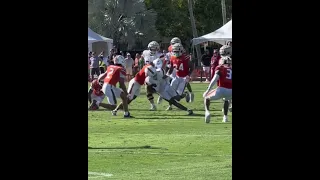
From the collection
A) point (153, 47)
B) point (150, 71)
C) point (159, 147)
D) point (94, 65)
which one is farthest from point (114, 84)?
point (94, 65)

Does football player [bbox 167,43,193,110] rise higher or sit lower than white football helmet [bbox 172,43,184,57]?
lower

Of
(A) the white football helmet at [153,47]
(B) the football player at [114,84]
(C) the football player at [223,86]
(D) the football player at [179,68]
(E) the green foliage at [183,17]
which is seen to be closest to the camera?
(C) the football player at [223,86]

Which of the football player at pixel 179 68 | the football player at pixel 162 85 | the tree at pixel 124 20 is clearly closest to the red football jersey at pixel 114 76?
the football player at pixel 162 85

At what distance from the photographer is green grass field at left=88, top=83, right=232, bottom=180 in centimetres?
867

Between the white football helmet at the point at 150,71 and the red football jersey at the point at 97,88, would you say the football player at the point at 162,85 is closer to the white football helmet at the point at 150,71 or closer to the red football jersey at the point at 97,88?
the white football helmet at the point at 150,71

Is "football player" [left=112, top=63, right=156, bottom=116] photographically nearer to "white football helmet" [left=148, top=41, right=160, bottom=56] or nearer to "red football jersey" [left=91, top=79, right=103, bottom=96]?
"red football jersey" [left=91, top=79, right=103, bottom=96]

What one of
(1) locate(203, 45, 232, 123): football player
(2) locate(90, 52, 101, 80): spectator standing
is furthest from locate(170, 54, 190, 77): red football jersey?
(2) locate(90, 52, 101, 80): spectator standing

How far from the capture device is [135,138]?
12664mm

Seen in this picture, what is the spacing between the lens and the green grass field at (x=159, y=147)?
8.67 metres

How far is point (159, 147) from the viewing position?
11.3 meters

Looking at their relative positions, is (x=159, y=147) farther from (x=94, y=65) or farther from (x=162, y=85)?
(x=94, y=65)
